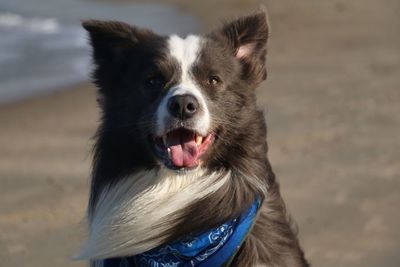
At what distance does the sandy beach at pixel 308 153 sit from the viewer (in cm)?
669

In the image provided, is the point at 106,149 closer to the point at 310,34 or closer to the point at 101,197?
the point at 101,197

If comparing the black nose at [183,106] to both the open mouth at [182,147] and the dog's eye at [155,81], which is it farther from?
the dog's eye at [155,81]

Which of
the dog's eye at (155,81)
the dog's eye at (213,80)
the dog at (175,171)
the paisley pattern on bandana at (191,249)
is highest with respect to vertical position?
the dog's eye at (213,80)

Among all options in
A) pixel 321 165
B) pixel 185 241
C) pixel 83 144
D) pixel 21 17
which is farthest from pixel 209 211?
pixel 21 17

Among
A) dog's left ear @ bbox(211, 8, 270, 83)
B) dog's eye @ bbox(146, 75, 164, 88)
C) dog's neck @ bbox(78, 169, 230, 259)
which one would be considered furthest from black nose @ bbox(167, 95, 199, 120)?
dog's left ear @ bbox(211, 8, 270, 83)

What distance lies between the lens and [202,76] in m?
A: 4.59

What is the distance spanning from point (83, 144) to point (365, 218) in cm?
275

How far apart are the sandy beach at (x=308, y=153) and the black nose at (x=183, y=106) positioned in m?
2.42

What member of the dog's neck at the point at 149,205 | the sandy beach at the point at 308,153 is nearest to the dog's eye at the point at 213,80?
the dog's neck at the point at 149,205

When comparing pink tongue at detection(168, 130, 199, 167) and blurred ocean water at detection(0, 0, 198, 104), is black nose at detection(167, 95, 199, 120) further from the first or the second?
blurred ocean water at detection(0, 0, 198, 104)

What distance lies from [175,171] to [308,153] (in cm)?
351

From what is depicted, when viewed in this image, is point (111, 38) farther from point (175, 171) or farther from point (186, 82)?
point (175, 171)

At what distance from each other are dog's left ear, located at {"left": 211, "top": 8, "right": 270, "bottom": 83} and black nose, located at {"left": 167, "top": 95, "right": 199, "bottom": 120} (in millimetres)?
541

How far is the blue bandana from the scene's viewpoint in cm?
454
